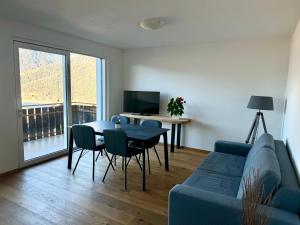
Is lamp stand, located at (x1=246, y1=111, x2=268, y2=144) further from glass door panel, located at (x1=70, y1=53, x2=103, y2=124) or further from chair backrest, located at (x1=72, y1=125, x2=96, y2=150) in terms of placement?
glass door panel, located at (x1=70, y1=53, x2=103, y2=124)

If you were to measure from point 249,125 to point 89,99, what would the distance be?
357cm

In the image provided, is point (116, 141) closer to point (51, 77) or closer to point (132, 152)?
point (132, 152)

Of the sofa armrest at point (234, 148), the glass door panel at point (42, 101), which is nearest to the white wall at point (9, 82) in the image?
the glass door panel at point (42, 101)

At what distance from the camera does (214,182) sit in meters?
2.22

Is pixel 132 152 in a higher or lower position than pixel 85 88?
lower

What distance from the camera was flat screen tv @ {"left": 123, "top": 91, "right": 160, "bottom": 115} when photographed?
16.8ft

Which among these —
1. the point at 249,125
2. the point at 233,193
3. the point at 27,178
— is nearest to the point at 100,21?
the point at 27,178

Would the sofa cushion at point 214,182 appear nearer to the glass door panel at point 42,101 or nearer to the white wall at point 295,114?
the white wall at point 295,114

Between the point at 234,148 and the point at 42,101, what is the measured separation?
3498 mm

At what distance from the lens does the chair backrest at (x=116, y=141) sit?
2898 mm

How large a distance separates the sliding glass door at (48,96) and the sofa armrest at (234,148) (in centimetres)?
296

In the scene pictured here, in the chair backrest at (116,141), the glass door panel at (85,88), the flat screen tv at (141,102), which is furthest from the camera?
the flat screen tv at (141,102)

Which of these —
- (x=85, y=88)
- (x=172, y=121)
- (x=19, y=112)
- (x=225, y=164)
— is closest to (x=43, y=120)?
(x=19, y=112)

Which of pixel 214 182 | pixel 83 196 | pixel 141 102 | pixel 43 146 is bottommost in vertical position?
pixel 83 196
